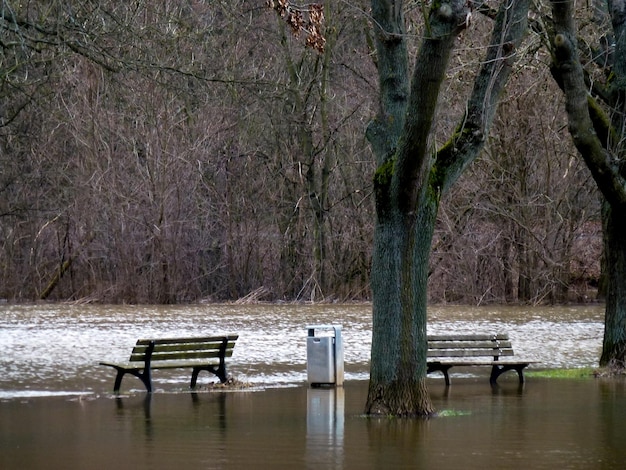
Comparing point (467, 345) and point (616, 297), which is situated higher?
point (616, 297)

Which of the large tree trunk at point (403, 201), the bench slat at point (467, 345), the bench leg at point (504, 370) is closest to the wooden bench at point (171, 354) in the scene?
the bench slat at point (467, 345)

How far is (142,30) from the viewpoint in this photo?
61.6 ft

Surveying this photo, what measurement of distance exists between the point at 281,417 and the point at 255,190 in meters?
30.2

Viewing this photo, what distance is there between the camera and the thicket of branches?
3772cm

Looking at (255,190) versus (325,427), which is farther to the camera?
(255,190)

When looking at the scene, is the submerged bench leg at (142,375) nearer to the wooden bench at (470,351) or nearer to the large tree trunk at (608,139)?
the wooden bench at (470,351)

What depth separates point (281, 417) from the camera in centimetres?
1412

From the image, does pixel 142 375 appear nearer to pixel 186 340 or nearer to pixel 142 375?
pixel 142 375

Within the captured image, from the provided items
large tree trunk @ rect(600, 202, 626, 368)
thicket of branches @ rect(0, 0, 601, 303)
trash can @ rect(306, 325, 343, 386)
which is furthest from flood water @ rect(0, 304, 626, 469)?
thicket of branches @ rect(0, 0, 601, 303)

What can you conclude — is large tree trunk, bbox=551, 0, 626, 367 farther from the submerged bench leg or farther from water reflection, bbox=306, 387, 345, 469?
the submerged bench leg

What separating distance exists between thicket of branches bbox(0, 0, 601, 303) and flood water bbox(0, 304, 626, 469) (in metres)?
11.2

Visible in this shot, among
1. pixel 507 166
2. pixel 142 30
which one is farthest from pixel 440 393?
pixel 507 166

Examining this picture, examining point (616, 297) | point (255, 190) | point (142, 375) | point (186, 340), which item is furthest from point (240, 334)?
point (255, 190)

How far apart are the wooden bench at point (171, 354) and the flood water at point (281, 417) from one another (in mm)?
333
